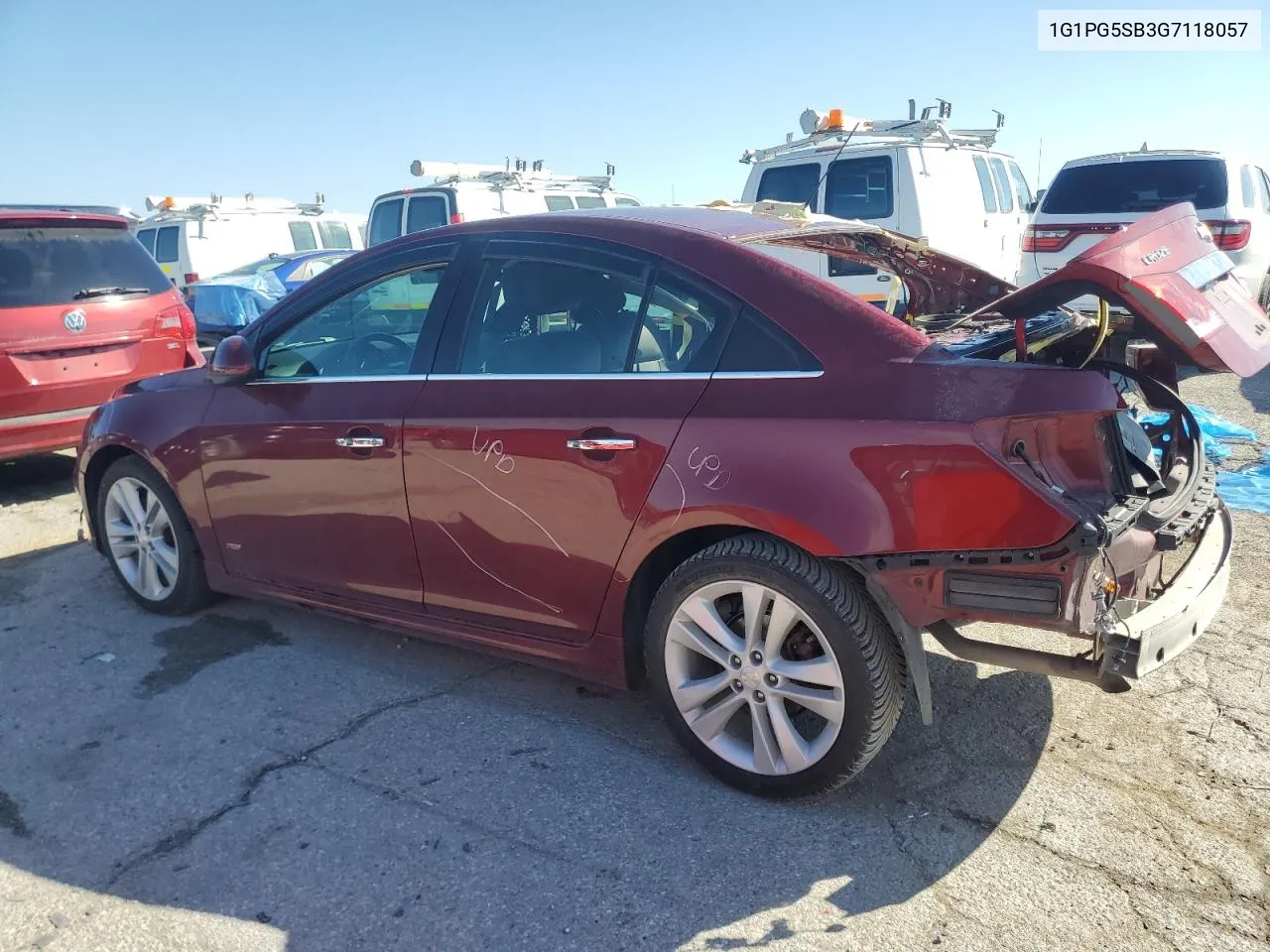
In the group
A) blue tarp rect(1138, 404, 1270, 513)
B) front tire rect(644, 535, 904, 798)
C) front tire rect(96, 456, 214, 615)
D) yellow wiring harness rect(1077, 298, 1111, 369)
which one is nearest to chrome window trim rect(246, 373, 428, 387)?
front tire rect(96, 456, 214, 615)

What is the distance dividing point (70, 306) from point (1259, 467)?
25.1 ft

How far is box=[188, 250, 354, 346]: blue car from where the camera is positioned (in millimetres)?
12633

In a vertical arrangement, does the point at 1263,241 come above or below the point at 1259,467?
above

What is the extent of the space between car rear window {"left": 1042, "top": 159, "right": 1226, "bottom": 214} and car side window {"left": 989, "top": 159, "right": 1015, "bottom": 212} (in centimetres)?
107

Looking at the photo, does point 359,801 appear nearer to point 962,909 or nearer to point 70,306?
point 962,909

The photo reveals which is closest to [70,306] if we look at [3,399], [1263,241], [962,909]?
[3,399]

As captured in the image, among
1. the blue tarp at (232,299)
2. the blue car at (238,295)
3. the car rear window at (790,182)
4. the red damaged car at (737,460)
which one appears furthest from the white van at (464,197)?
the red damaged car at (737,460)

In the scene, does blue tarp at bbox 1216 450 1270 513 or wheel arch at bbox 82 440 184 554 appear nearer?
wheel arch at bbox 82 440 184 554

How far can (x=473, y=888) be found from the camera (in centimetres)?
258

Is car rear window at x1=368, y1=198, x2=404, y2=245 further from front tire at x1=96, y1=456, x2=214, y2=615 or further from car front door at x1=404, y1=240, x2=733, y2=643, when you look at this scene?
car front door at x1=404, y1=240, x2=733, y2=643

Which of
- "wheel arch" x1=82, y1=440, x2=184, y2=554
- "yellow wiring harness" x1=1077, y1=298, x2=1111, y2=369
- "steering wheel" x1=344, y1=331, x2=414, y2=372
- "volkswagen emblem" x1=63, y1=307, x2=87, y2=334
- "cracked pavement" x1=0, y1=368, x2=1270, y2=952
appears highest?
"volkswagen emblem" x1=63, y1=307, x2=87, y2=334

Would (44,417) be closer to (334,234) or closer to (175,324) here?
(175,324)

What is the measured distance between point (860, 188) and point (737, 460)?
23.1ft

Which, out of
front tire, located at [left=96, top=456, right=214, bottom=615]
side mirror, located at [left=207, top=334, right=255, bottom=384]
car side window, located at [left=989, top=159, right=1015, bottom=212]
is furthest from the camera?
car side window, located at [left=989, top=159, right=1015, bottom=212]
